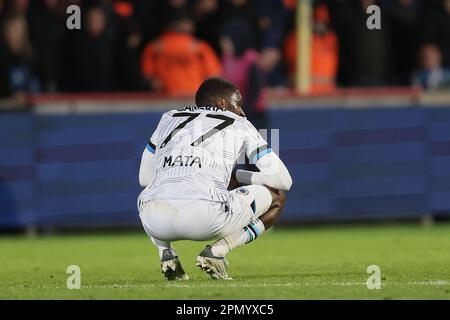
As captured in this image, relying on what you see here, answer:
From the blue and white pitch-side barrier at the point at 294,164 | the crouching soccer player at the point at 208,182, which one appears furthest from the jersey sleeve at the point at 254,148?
the blue and white pitch-side barrier at the point at 294,164

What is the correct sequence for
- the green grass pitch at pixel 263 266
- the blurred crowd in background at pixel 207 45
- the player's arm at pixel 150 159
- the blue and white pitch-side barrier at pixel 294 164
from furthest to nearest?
the blurred crowd in background at pixel 207 45, the blue and white pitch-side barrier at pixel 294 164, the player's arm at pixel 150 159, the green grass pitch at pixel 263 266

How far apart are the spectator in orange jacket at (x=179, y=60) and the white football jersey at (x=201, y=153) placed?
7605 mm

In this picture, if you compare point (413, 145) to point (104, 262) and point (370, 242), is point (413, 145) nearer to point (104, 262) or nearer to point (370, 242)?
point (370, 242)

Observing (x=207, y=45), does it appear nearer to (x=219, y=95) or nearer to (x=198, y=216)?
(x=219, y=95)

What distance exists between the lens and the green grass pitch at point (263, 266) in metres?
8.84

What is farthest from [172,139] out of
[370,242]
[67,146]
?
[67,146]

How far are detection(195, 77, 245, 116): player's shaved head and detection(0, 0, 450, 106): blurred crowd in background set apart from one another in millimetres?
6331

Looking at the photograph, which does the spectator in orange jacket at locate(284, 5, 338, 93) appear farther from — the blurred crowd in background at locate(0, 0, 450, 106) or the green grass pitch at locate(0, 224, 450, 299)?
the green grass pitch at locate(0, 224, 450, 299)

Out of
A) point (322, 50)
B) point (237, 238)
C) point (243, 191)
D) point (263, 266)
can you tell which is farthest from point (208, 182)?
point (322, 50)

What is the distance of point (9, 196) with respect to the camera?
16.3 m

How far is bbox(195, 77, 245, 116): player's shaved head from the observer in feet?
32.2

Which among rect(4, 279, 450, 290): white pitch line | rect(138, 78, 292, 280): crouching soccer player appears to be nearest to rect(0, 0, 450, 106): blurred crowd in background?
rect(138, 78, 292, 280): crouching soccer player

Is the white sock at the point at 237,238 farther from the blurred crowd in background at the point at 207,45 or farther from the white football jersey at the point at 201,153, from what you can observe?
the blurred crowd in background at the point at 207,45

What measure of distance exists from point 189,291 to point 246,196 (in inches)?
41.6
